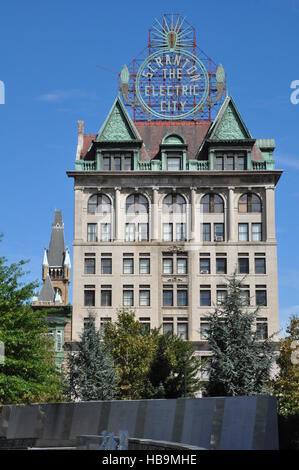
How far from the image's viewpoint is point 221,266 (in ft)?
337

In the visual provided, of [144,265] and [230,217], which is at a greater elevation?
[230,217]

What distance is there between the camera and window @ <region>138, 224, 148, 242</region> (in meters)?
104

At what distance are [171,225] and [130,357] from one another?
28738 mm

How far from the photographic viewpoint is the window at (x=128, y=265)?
10262 cm

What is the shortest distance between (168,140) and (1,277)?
2251 inches

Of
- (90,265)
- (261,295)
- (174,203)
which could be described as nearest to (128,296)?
(90,265)

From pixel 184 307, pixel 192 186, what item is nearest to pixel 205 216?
pixel 192 186

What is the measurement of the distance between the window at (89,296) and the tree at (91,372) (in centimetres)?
2937

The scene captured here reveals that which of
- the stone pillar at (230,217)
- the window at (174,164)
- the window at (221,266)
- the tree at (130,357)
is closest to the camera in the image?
the tree at (130,357)

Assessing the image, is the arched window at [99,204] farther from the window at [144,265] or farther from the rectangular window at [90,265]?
the window at [144,265]

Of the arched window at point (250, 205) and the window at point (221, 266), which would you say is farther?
the arched window at point (250, 205)

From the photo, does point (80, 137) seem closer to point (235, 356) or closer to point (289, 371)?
point (289, 371)

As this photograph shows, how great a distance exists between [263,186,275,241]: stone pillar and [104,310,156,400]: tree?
2653 centimetres

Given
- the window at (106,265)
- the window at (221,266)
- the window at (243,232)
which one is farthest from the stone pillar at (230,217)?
the window at (106,265)
